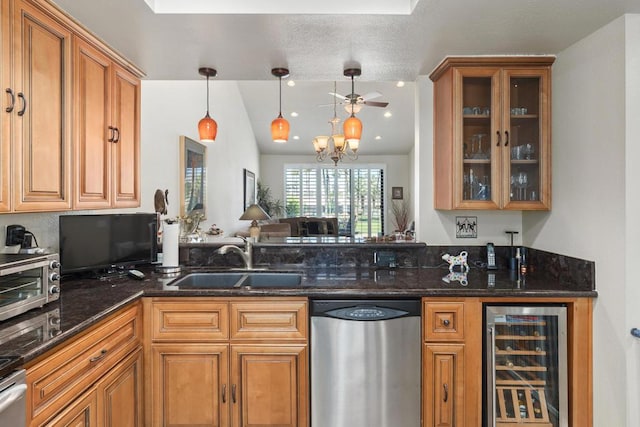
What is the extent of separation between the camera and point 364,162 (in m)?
10.2

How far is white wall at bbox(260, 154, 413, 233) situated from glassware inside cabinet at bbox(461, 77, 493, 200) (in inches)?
295

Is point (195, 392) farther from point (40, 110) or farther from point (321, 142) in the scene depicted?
point (321, 142)

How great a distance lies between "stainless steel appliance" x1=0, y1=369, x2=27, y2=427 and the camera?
1.11 metres

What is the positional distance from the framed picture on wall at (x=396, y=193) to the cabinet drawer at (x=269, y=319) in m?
8.25

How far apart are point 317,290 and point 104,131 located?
57.5 inches

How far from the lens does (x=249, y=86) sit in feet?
23.5

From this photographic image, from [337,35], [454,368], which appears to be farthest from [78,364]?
[337,35]

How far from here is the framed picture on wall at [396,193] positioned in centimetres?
1006

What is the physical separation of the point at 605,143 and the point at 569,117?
36 centimetres

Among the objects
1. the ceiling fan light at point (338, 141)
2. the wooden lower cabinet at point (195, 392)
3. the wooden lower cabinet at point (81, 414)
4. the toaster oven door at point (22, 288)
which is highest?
the ceiling fan light at point (338, 141)

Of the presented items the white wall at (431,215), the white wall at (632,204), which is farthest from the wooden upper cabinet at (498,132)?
the white wall at (632,204)

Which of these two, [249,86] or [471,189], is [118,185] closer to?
[471,189]

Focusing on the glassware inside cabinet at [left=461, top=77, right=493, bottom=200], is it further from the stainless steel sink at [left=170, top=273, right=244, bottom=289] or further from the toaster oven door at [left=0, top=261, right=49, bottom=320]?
the toaster oven door at [left=0, top=261, right=49, bottom=320]

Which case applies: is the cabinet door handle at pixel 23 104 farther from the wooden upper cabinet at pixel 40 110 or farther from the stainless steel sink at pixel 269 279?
the stainless steel sink at pixel 269 279
